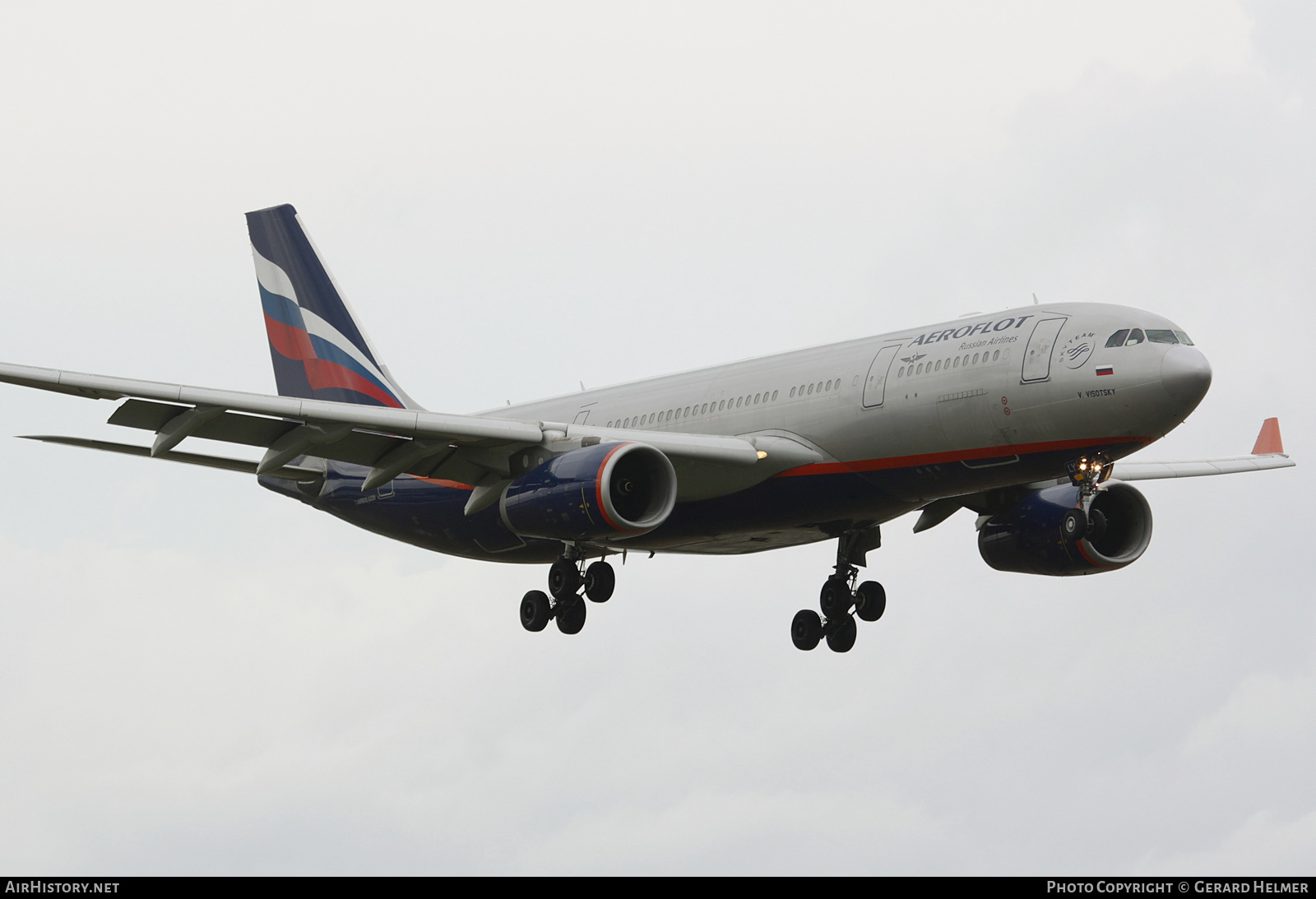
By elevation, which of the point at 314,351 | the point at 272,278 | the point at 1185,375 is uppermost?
the point at 272,278

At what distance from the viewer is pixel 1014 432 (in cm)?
2689

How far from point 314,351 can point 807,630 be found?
12.9m

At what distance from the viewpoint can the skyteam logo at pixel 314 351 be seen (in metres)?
37.7

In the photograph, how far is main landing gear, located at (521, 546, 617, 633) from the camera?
32.0m

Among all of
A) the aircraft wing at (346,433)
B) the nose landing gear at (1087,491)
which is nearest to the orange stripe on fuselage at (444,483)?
the aircraft wing at (346,433)

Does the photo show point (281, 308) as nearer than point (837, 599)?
No

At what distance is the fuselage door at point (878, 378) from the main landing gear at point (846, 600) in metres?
5.34

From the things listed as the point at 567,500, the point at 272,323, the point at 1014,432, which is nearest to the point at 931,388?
the point at 1014,432

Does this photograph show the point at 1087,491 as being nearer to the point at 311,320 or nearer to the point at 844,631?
the point at 844,631

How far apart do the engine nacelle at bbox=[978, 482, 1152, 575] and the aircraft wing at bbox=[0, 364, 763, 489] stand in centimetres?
672

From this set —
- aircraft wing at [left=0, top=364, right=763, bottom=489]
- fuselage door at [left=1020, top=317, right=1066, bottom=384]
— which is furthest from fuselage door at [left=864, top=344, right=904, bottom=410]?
fuselage door at [left=1020, top=317, right=1066, bottom=384]

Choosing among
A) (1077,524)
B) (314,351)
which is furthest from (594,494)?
(314,351)

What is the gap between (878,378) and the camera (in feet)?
93.9

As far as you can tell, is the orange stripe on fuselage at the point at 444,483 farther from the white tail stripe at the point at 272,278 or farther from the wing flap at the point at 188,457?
the white tail stripe at the point at 272,278
